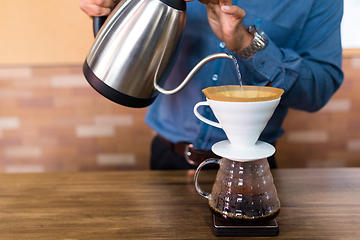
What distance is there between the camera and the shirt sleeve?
89cm

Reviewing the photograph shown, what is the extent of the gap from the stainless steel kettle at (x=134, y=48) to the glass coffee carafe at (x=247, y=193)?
0.24 m

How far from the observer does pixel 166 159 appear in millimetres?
1195

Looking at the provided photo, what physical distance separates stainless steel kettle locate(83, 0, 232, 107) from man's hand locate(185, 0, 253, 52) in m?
0.08

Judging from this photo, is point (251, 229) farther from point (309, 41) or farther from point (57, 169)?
point (57, 169)

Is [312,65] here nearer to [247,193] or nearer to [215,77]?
[215,77]

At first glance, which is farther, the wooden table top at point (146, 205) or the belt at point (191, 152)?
the belt at point (191, 152)

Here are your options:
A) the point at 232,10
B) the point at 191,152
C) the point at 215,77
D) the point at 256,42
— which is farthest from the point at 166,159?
the point at 232,10

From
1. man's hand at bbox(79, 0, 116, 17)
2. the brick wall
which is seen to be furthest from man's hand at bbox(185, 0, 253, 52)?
the brick wall

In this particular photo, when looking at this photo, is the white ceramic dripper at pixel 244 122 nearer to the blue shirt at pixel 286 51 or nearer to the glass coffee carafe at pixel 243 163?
the glass coffee carafe at pixel 243 163

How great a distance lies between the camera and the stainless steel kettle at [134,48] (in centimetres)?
71

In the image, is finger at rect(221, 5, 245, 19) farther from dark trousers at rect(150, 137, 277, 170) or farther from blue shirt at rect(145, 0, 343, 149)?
dark trousers at rect(150, 137, 277, 170)

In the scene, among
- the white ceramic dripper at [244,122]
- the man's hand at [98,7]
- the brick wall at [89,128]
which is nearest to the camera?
the white ceramic dripper at [244,122]

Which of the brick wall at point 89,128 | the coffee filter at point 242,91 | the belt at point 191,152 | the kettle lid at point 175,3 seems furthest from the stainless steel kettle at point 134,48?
the brick wall at point 89,128

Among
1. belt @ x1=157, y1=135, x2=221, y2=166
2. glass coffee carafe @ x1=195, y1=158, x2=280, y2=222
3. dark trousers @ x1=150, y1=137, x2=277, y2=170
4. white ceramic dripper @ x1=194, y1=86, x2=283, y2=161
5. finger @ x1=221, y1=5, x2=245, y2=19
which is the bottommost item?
dark trousers @ x1=150, y1=137, x2=277, y2=170
